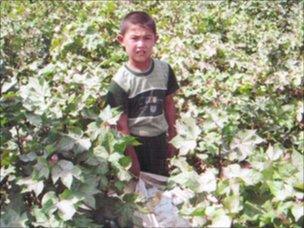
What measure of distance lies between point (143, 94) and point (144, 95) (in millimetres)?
11

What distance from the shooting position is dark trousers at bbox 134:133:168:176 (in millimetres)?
3219

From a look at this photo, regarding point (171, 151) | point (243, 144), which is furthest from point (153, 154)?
point (243, 144)

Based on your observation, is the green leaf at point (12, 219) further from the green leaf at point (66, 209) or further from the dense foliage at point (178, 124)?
the green leaf at point (66, 209)

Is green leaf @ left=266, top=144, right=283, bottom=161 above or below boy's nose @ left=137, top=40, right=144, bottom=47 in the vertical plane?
below

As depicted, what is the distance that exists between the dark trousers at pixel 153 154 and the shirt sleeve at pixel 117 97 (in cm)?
29

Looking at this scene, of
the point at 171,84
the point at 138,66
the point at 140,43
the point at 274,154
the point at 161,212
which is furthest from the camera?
the point at 171,84

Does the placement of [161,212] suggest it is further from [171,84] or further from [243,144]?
[171,84]

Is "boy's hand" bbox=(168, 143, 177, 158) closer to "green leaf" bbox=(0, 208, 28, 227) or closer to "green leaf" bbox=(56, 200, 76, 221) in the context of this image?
"green leaf" bbox=(56, 200, 76, 221)

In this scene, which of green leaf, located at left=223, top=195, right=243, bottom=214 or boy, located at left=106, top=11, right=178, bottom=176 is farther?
boy, located at left=106, top=11, right=178, bottom=176

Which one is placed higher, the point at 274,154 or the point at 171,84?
the point at 171,84

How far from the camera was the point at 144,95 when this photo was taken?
306cm

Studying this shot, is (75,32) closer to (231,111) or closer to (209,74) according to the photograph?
(209,74)

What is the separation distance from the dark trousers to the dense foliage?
120mm

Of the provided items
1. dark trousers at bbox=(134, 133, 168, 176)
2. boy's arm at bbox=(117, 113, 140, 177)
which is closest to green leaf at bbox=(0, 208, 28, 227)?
boy's arm at bbox=(117, 113, 140, 177)
